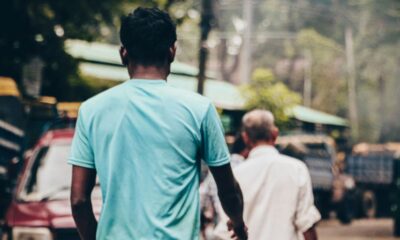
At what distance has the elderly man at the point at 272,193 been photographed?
5984 millimetres

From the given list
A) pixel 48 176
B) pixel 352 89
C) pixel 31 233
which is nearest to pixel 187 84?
pixel 48 176

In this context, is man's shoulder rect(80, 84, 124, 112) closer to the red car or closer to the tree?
the red car

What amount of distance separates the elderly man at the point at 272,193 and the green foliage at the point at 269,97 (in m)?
22.3

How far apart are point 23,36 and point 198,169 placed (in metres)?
15.4

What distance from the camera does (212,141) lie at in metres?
3.74

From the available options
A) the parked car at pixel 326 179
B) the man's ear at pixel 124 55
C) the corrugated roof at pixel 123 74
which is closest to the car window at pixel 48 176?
the man's ear at pixel 124 55

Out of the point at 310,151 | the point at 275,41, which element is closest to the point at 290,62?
the point at 275,41

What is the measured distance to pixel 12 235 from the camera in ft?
32.1

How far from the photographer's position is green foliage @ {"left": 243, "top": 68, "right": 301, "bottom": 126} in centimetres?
2888

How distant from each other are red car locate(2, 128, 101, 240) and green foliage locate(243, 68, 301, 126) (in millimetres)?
17967

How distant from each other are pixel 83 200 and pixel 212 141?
0.48 meters

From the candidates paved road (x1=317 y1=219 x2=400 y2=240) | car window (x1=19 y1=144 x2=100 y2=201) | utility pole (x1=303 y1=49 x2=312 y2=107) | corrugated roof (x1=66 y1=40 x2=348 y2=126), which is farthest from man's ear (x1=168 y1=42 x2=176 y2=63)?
utility pole (x1=303 y1=49 x2=312 y2=107)

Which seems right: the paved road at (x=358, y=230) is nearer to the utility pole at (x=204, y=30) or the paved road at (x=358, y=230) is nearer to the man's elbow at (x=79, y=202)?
the utility pole at (x=204, y=30)

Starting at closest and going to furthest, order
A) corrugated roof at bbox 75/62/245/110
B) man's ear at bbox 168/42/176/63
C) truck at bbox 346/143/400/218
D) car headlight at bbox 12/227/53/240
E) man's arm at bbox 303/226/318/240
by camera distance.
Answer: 1. man's ear at bbox 168/42/176/63
2. man's arm at bbox 303/226/318/240
3. car headlight at bbox 12/227/53/240
4. corrugated roof at bbox 75/62/245/110
5. truck at bbox 346/143/400/218
